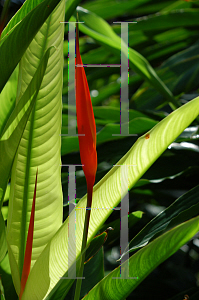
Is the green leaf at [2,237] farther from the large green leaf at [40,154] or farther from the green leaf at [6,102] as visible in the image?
the green leaf at [6,102]

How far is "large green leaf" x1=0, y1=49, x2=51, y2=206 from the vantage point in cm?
23

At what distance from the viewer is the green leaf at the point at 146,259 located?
21cm

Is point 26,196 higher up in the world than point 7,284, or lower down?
higher up

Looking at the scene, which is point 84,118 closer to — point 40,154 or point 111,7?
point 40,154

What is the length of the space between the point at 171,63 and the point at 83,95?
0.63 meters

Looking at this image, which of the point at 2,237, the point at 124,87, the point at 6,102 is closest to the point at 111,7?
the point at 124,87

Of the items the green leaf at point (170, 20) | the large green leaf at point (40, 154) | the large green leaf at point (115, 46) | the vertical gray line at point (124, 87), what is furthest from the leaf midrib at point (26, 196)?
the green leaf at point (170, 20)

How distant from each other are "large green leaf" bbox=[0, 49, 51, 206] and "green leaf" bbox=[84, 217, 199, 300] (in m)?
0.13

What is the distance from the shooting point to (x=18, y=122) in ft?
0.80

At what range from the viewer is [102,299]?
0.25m

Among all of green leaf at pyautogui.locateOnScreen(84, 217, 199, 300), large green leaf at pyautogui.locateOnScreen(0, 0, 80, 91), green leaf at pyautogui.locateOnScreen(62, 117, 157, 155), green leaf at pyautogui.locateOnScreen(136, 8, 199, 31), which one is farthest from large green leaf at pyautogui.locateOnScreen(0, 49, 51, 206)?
green leaf at pyautogui.locateOnScreen(136, 8, 199, 31)

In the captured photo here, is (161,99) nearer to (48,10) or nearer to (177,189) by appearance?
(177,189)

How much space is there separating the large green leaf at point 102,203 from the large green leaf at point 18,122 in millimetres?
84

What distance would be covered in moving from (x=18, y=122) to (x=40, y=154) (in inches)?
2.0
